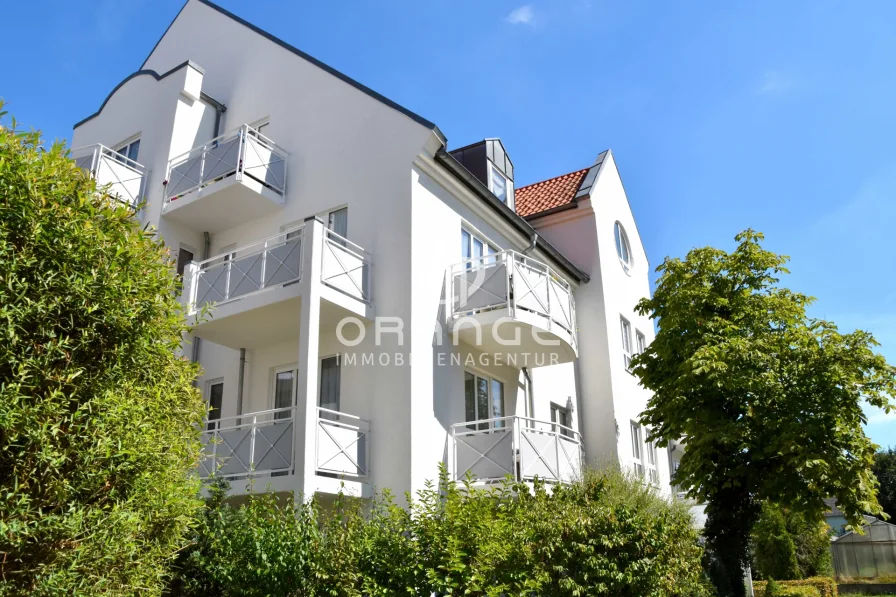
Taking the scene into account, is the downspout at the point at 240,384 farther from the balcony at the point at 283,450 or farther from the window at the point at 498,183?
the window at the point at 498,183

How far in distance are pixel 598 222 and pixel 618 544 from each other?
542 inches

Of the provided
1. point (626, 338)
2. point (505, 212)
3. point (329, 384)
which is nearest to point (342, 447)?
point (329, 384)

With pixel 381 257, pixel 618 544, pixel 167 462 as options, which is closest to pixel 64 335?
pixel 167 462

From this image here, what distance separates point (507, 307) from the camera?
1395 cm

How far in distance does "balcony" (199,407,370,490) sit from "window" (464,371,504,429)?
8.99 feet

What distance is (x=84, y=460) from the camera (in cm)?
532

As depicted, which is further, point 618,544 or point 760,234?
point 760,234

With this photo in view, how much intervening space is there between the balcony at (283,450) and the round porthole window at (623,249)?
1385 centimetres

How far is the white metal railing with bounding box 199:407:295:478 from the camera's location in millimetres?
11672

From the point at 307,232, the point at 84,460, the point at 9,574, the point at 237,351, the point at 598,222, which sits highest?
the point at 598,222

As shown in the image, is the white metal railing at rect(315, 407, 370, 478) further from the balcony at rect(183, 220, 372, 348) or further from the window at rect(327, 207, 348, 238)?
the window at rect(327, 207, 348, 238)

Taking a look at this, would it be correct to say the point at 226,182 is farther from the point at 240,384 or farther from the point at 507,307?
the point at 507,307

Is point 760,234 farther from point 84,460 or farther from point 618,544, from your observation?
point 84,460

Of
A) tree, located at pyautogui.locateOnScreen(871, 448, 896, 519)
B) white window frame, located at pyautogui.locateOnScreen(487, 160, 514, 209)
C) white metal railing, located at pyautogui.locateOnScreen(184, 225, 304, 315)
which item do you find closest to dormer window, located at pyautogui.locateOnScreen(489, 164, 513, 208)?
white window frame, located at pyautogui.locateOnScreen(487, 160, 514, 209)
